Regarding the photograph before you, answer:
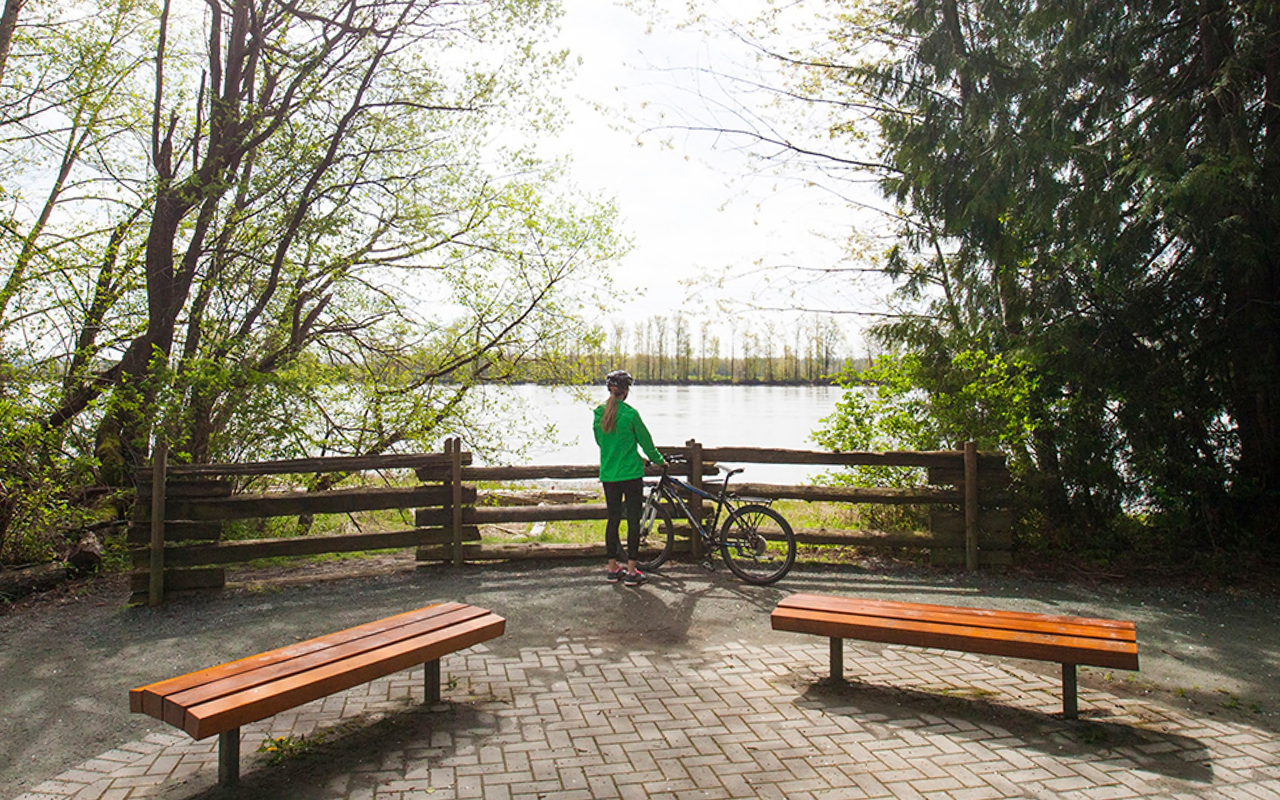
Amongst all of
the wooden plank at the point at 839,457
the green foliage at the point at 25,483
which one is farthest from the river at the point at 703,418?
the green foliage at the point at 25,483

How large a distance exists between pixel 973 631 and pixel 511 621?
350cm

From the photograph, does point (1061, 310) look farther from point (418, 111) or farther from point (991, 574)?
point (418, 111)

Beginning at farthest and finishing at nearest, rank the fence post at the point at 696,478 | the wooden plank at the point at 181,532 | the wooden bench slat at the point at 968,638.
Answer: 1. the fence post at the point at 696,478
2. the wooden plank at the point at 181,532
3. the wooden bench slat at the point at 968,638

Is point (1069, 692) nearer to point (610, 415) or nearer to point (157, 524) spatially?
point (610, 415)

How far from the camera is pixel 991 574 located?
839 cm

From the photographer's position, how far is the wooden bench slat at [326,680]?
11.1 feet

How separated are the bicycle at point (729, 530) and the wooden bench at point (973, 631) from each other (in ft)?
8.47

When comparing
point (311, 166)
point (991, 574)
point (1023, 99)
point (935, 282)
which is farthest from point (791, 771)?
point (311, 166)

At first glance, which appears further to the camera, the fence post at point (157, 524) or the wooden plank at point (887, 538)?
the wooden plank at point (887, 538)

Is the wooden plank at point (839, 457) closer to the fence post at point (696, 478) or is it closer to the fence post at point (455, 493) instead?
the fence post at point (696, 478)

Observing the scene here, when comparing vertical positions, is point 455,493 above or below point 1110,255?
below

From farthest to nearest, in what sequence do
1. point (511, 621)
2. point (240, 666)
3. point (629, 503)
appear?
point (629, 503)
point (511, 621)
point (240, 666)

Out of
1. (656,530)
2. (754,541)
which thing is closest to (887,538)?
(754,541)

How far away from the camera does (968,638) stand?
455 cm
